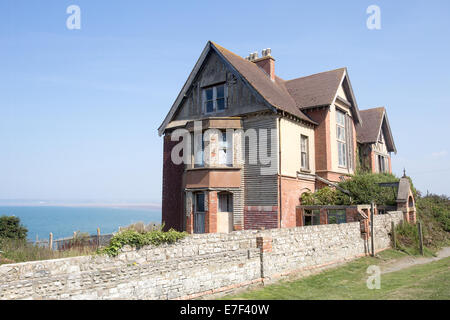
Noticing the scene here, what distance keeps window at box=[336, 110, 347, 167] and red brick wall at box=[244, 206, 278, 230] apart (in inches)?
305

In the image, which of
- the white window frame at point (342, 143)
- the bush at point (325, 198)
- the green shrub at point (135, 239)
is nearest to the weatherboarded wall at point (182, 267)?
the green shrub at point (135, 239)

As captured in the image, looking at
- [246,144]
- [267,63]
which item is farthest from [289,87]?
[246,144]

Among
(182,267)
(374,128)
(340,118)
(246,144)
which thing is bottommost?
(182,267)

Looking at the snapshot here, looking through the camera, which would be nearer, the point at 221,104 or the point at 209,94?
the point at 221,104

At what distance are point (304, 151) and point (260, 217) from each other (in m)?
5.47

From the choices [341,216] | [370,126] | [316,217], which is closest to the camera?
[341,216]

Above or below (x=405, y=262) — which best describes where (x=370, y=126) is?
above

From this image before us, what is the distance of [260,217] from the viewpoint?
19.4m

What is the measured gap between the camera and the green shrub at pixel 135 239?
339 inches

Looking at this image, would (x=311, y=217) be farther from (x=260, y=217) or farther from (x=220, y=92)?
(x=220, y=92)

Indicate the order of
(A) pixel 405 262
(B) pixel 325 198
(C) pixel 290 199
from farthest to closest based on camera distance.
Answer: (B) pixel 325 198 → (C) pixel 290 199 → (A) pixel 405 262

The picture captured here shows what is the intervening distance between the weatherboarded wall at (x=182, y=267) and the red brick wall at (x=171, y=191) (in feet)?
36.1
